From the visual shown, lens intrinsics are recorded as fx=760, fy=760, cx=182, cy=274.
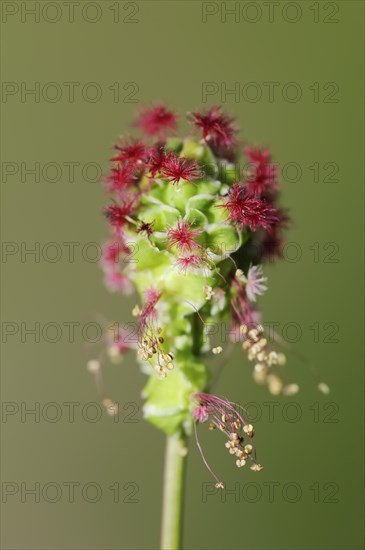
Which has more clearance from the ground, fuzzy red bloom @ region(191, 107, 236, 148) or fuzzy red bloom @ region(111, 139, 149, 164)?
fuzzy red bloom @ region(191, 107, 236, 148)

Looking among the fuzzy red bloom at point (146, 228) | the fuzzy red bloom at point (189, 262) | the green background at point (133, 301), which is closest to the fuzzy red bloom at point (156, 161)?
the fuzzy red bloom at point (146, 228)

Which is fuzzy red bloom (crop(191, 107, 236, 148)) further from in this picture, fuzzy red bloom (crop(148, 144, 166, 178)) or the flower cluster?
fuzzy red bloom (crop(148, 144, 166, 178))

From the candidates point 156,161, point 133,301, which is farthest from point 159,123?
point 133,301

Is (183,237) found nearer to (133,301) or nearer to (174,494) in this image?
(174,494)

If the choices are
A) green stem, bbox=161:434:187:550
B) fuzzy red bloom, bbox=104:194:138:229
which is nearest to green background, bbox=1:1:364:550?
green stem, bbox=161:434:187:550

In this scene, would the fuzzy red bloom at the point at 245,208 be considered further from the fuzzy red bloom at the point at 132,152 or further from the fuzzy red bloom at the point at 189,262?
the fuzzy red bloom at the point at 132,152

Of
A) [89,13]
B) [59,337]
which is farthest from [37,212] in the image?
[89,13]
